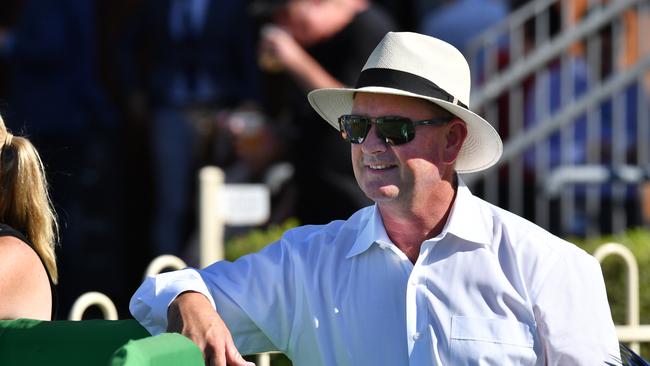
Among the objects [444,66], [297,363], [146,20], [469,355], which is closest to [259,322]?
[297,363]

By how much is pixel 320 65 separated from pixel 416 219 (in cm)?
401

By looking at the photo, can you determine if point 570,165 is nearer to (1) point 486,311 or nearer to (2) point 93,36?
(2) point 93,36

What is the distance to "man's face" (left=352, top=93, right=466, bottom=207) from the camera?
3.42 meters

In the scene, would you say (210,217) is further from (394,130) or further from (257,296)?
(394,130)

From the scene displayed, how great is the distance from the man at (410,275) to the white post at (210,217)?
2.34 metres

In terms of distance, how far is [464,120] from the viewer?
3.53m

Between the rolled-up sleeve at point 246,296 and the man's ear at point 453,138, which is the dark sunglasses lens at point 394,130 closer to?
the man's ear at point 453,138

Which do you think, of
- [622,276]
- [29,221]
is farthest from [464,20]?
[29,221]

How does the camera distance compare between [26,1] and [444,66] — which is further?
[26,1]

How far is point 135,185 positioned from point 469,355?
19.7 ft

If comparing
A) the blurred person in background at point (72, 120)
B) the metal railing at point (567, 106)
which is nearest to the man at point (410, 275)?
the metal railing at point (567, 106)

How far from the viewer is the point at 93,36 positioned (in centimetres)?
895

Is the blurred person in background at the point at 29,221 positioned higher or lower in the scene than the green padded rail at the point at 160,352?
higher

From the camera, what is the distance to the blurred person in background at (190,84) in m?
8.35
